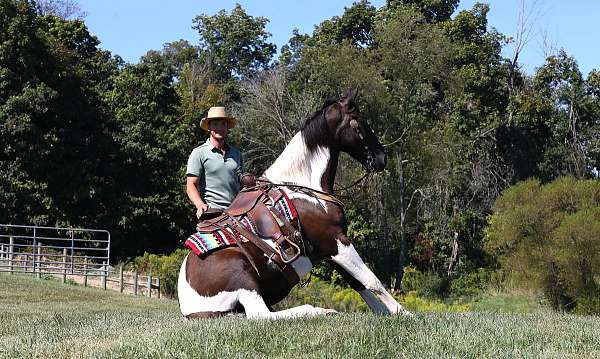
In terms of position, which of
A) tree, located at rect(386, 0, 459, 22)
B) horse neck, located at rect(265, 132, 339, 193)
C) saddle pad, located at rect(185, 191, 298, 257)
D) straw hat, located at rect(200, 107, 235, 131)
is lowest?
saddle pad, located at rect(185, 191, 298, 257)

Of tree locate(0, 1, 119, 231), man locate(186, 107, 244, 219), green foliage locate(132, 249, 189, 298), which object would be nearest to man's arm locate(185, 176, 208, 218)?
man locate(186, 107, 244, 219)

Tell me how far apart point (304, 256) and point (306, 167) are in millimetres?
900

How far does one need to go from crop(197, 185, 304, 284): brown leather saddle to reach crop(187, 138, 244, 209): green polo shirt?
64 centimetres

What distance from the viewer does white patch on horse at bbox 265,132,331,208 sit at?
7625 millimetres

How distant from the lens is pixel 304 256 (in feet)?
23.8

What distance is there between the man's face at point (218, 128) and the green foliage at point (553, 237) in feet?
76.9

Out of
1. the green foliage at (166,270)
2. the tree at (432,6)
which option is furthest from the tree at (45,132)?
the tree at (432,6)

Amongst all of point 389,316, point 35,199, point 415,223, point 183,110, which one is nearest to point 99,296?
point 35,199

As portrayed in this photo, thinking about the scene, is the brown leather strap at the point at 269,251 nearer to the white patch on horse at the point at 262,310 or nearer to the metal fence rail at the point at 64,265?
the white patch on horse at the point at 262,310

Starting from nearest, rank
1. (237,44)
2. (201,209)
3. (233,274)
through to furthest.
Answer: (233,274), (201,209), (237,44)

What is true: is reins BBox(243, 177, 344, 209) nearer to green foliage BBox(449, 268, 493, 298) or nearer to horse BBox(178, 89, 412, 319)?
horse BBox(178, 89, 412, 319)

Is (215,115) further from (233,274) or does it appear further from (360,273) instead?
(360,273)

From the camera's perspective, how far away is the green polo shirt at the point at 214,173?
26.8 feet

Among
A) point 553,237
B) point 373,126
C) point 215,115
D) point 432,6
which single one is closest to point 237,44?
point 432,6
